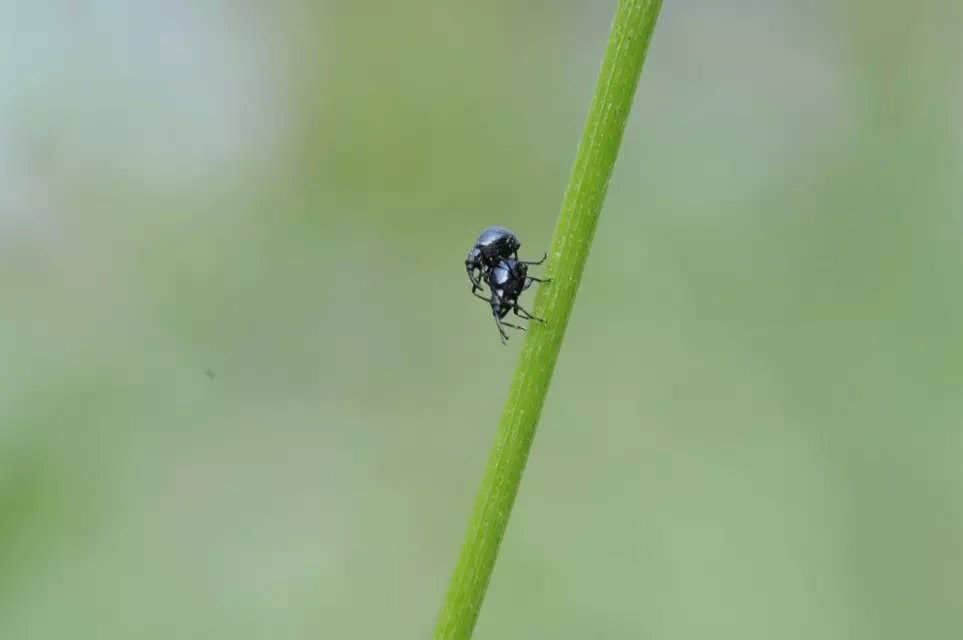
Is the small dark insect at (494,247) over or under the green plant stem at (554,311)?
over

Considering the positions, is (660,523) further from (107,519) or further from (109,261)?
(109,261)

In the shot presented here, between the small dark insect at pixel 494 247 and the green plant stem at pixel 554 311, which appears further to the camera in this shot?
the small dark insect at pixel 494 247

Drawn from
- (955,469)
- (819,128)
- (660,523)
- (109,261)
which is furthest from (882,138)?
(109,261)

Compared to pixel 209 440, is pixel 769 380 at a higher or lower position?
higher

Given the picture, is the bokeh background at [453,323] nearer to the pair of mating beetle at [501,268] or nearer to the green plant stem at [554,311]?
the pair of mating beetle at [501,268]

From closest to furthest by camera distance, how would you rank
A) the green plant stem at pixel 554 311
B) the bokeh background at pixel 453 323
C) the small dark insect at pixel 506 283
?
the green plant stem at pixel 554 311 → the small dark insect at pixel 506 283 → the bokeh background at pixel 453 323

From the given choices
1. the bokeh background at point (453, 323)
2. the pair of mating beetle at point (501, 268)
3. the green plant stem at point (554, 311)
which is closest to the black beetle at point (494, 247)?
the pair of mating beetle at point (501, 268)
